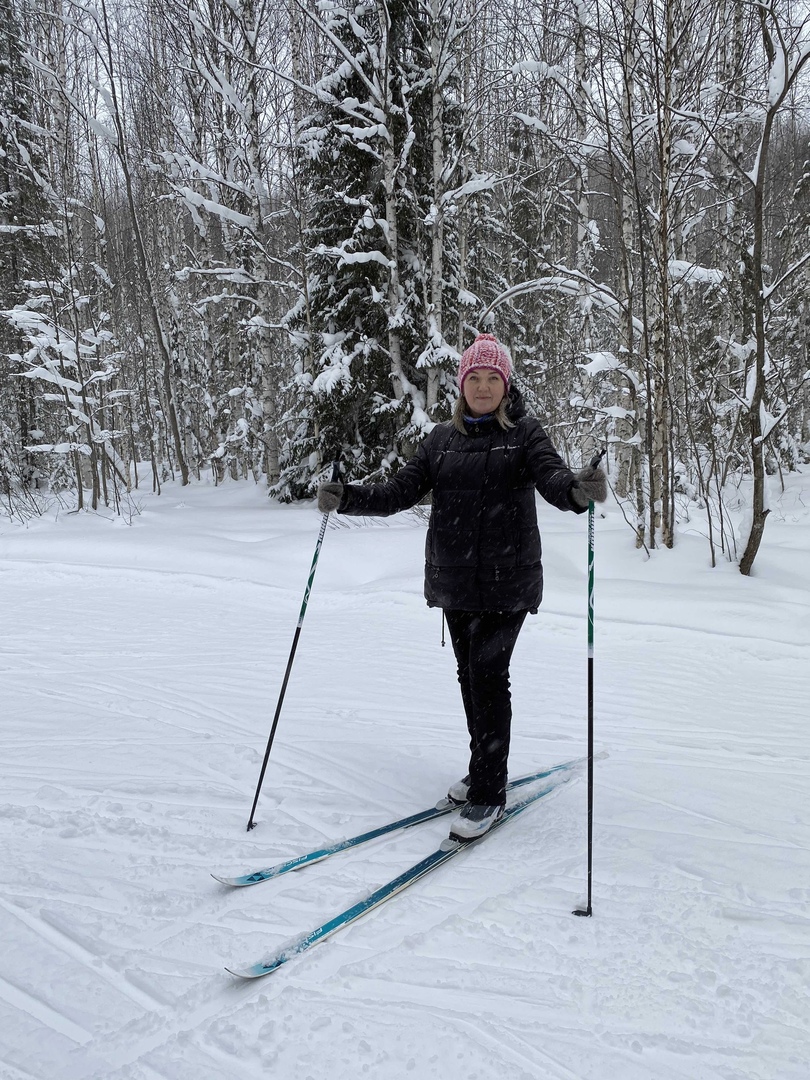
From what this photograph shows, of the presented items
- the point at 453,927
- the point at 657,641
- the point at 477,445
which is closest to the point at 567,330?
the point at 657,641

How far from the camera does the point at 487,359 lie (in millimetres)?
2945

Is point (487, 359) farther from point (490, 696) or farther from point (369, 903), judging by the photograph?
point (369, 903)

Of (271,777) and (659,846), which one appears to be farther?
(271,777)

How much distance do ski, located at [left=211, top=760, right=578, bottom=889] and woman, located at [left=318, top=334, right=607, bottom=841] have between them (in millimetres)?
216

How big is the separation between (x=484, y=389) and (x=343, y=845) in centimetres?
205

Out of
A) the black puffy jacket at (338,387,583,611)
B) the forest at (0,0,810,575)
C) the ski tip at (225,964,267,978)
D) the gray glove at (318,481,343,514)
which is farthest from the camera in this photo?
the forest at (0,0,810,575)

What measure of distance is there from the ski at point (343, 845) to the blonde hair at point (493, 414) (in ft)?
5.84

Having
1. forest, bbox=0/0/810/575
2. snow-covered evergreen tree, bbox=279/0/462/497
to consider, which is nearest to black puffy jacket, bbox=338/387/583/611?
forest, bbox=0/0/810/575

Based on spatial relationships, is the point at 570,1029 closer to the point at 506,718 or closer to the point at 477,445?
the point at 506,718

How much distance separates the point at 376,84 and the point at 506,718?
12456 millimetres

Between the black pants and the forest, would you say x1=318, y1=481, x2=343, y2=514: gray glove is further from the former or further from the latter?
the forest

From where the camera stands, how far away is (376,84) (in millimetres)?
11781

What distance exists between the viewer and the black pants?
2959mm

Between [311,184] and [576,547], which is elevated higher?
[311,184]
